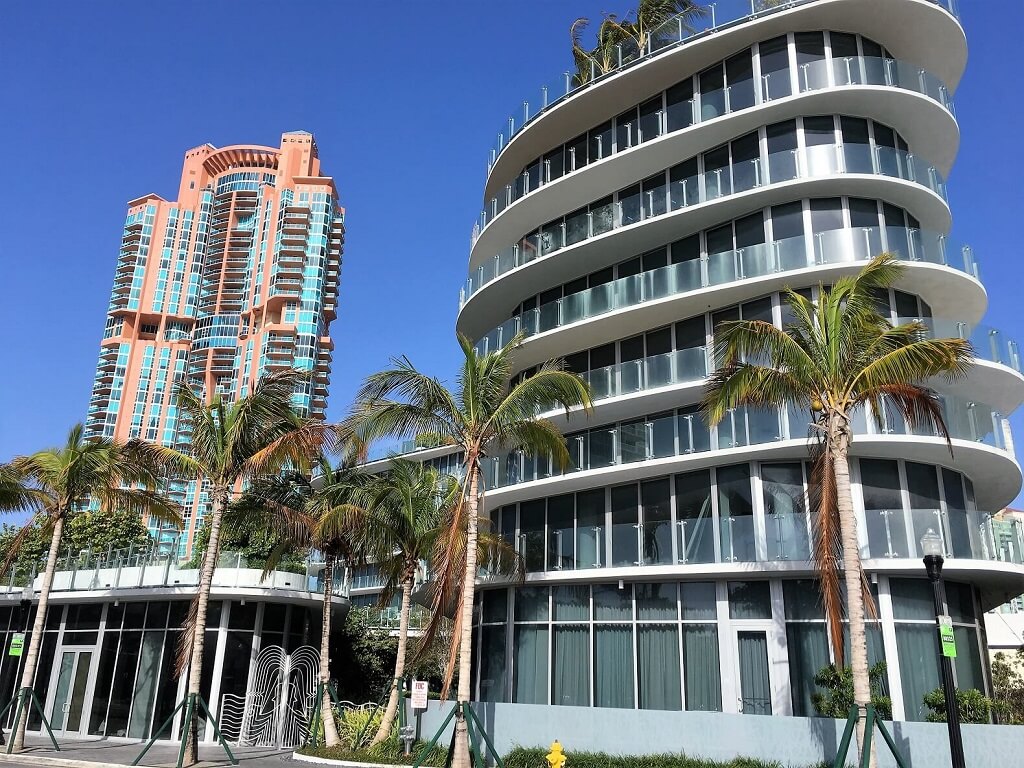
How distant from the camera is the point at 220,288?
120812 millimetres

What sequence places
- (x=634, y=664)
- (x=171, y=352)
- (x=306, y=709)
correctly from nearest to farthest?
(x=634, y=664) < (x=306, y=709) < (x=171, y=352)

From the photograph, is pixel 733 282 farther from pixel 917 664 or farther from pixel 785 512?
pixel 917 664

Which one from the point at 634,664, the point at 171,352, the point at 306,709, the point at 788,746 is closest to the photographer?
the point at 788,746

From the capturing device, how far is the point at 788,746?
16.2 meters

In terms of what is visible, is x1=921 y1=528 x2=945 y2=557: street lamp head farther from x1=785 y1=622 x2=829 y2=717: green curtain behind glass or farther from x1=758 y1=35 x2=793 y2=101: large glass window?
x1=758 y1=35 x2=793 y2=101: large glass window

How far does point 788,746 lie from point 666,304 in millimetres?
11645

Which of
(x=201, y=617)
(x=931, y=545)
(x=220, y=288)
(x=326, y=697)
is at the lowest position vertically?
(x=326, y=697)

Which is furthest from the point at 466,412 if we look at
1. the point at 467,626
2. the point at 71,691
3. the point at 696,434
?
the point at 71,691

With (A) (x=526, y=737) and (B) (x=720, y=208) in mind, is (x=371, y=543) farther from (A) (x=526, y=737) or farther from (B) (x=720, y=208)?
(B) (x=720, y=208)

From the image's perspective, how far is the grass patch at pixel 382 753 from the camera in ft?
64.6

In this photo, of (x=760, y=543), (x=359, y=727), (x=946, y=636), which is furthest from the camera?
(x=359, y=727)

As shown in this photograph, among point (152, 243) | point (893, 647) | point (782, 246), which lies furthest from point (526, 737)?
point (152, 243)

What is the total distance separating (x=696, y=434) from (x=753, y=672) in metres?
6.01

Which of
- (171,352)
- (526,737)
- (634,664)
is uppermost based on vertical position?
(171,352)
